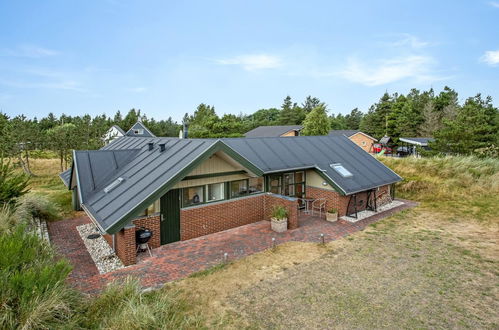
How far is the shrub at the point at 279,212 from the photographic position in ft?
35.6

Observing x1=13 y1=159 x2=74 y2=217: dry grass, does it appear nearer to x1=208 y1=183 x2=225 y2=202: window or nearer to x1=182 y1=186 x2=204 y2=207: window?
x1=182 y1=186 x2=204 y2=207: window

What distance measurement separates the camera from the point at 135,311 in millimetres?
4980

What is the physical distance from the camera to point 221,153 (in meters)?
10.1

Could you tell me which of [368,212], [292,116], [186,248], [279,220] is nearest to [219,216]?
[186,248]

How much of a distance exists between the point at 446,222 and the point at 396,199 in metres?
4.19

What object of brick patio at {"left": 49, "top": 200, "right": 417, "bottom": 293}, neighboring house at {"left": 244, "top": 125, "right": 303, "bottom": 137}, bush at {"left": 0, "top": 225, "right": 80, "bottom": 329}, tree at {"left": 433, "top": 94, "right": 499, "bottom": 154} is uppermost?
neighboring house at {"left": 244, "top": 125, "right": 303, "bottom": 137}

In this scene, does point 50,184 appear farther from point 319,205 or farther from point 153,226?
point 319,205

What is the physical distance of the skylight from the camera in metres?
13.4

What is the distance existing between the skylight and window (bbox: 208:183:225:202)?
20.2ft

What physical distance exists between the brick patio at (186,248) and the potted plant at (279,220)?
0.22 metres

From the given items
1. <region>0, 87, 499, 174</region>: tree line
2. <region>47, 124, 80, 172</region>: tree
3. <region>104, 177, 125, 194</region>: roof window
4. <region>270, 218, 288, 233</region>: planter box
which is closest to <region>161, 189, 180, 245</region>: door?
<region>104, 177, 125, 194</region>: roof window

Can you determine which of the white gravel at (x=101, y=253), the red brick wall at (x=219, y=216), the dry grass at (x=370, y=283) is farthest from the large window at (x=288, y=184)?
the white gravel at (x=101, y=253)

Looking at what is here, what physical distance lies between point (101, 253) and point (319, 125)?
3923 centimetres

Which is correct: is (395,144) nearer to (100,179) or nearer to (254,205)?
(254,205)
